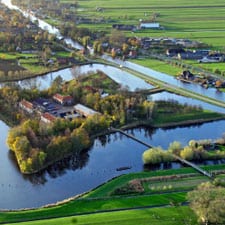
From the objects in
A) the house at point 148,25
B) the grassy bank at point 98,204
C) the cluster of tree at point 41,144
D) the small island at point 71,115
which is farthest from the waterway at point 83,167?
the house at point 148,25

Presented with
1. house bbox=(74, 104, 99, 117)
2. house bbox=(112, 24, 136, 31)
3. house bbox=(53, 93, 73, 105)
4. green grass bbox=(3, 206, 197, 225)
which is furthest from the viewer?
house bbox=(112, 24, 136, 31)

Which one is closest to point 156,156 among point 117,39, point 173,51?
point 173,51

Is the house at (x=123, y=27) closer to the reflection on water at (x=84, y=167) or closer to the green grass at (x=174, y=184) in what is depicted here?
the reflection on water at (x=84, y=167)

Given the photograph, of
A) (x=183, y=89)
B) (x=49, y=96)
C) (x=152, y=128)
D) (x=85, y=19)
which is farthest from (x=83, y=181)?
(x=85, y=19)

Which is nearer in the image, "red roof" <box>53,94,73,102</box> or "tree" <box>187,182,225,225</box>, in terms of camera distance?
"tree" <box>187,182,225,225</box>

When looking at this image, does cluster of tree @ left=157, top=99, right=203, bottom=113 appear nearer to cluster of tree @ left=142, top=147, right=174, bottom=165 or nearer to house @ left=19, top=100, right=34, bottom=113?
cluster of tree @ left=142, top=147, right=174, bottom=165

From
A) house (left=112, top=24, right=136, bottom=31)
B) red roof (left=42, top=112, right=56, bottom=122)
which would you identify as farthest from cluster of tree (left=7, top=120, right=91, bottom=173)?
house (left=112, top=24, right=136, bottom=31)

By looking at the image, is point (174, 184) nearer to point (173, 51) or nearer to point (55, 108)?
point (55, 108)
